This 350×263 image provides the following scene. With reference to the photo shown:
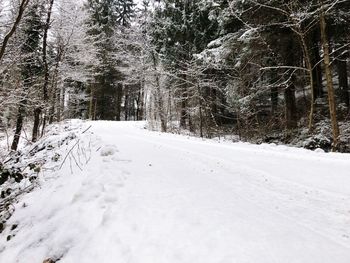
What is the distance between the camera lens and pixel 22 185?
661 centimetres

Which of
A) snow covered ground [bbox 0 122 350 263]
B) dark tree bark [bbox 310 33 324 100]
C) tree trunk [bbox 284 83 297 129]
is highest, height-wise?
dark tree bark [bbox 310 33 324 100]

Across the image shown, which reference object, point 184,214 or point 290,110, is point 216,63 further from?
point 184,214

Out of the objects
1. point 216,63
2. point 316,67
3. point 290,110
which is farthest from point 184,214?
point 316,67

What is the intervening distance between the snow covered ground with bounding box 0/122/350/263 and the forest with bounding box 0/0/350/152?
2827mm

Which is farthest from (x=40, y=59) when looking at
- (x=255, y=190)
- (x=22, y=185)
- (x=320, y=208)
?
(x=320, y=208)

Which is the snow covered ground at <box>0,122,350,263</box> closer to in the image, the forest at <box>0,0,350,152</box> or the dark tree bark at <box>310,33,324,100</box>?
the forest at <box>0,0,350,152</box>

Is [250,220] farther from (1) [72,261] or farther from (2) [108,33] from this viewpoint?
(2) [108,33]

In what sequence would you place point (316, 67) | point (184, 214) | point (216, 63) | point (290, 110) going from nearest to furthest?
point (184, 214), point (290, 110), point (316, 67), point (216, 63)

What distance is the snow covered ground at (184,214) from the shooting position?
11.1 feet

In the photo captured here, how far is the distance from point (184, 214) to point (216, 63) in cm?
1351

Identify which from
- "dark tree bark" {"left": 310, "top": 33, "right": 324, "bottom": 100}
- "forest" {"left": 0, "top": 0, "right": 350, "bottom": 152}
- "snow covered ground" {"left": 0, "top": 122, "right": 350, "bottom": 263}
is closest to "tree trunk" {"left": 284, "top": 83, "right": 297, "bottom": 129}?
"forest" {"left": 0, "top": 0, "right": 350, "bottom": 152}

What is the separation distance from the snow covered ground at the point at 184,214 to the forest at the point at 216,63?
2827 millimetres

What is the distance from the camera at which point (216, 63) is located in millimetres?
16766

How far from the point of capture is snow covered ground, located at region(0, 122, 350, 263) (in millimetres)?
3398
